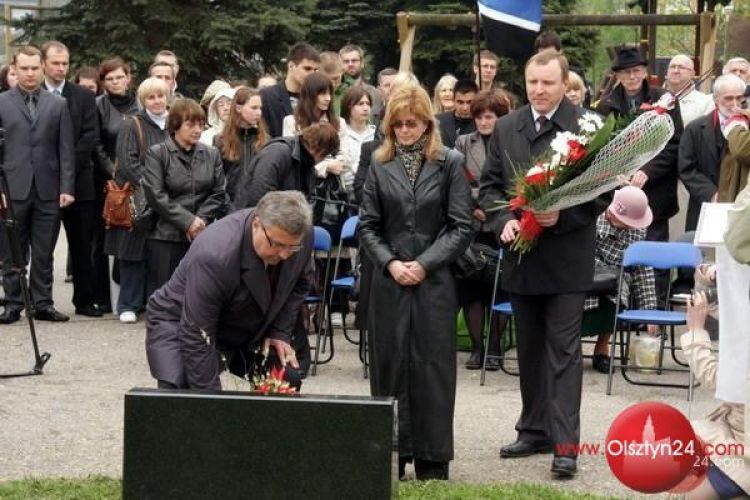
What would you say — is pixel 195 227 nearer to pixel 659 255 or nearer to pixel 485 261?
pixel 485 261

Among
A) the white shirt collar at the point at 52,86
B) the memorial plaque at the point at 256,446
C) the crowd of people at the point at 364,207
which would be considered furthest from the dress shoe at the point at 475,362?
the memorial plaque at the point at 256,446

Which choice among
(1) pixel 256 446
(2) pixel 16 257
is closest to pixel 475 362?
(2) pixel 16 257

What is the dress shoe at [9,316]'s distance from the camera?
514 inches

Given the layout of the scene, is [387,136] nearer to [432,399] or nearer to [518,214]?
[518,214]

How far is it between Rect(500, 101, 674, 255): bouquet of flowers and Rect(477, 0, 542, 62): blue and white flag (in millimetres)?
5310

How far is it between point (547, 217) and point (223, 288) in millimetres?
2167

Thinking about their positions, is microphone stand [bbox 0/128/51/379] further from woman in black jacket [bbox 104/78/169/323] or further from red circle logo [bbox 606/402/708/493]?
red circle logo [bbox 606/402/708/493]

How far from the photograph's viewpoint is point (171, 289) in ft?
24.0

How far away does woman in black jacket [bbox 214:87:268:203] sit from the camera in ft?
39.6

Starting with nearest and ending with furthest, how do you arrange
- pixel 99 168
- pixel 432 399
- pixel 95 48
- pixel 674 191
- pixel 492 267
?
pixel 432 399, pixel 492 267, pixel 674 191, pixel 99 168, pixel 95 48

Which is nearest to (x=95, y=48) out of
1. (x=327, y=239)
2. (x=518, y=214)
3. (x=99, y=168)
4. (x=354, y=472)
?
(x=99, y=168)

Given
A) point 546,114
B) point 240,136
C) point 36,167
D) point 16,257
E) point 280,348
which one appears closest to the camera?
point 280,348

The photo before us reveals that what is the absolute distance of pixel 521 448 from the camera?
8742mm

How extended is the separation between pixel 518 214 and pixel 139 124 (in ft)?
17.0
